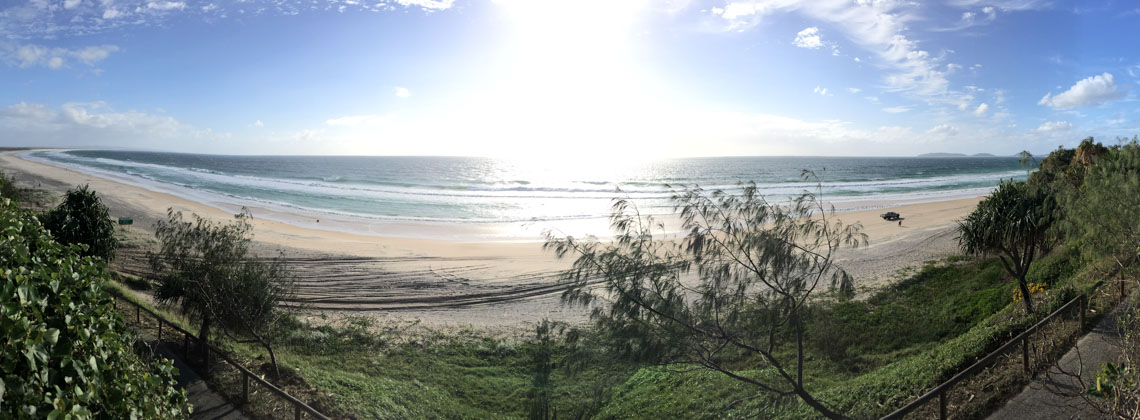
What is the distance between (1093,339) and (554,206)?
51.5 meters

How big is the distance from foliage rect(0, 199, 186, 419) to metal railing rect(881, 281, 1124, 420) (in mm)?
7096

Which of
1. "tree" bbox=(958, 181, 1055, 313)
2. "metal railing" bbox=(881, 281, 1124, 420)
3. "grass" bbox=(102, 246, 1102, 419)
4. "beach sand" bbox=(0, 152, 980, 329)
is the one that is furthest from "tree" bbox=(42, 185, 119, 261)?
"tree" bbox=(958, 181, 1055, 313)

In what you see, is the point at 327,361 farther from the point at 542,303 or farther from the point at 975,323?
the point at 975,323

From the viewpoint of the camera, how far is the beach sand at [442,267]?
20453 mm

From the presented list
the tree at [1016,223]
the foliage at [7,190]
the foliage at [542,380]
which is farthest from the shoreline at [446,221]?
the tree at [1016,223]

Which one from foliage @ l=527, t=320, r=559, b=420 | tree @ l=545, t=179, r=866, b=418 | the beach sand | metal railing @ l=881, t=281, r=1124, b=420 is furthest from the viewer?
the beach sand

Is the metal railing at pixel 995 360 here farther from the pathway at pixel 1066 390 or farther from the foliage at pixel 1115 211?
the foliage at pixel 1115 211

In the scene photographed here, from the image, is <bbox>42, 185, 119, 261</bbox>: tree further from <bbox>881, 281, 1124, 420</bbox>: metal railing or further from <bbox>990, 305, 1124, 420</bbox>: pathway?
<bbox>990, 305, 1124, 420</bbox>: pathway

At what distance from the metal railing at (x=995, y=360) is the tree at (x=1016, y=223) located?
2724 millimetres

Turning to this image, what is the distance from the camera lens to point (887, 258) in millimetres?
25672

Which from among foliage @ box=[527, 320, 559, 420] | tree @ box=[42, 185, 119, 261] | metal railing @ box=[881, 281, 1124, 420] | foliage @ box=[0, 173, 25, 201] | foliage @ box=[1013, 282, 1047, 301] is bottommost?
foliage @ box=[527, 320, 559, 420]

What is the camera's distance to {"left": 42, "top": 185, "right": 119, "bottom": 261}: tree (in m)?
16.2

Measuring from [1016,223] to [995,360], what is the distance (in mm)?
7542

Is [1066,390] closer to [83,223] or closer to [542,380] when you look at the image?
[542,380]
